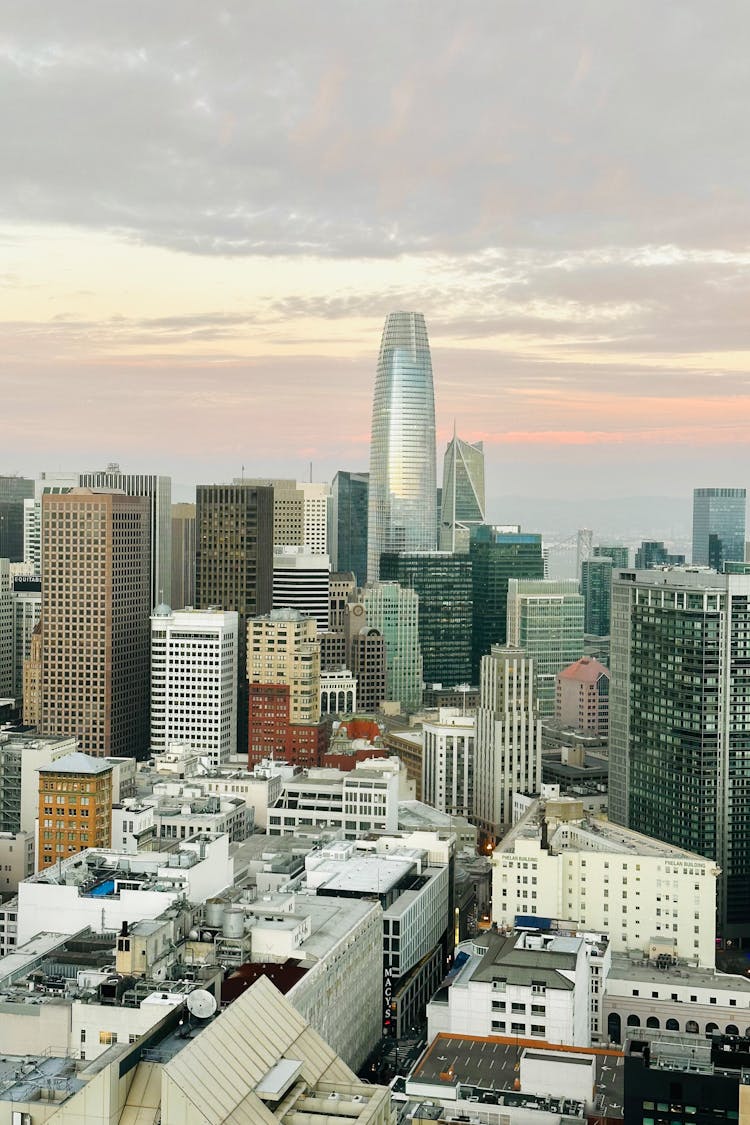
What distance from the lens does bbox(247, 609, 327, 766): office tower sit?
442 ft

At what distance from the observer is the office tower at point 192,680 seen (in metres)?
146

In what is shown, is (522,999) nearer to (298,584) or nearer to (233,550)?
(233,550)

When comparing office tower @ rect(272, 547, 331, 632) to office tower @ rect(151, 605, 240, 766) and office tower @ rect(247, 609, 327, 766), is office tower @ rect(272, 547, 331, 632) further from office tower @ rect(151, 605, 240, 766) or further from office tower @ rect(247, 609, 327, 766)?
office tower @ rect(247, 609, 327, 766)

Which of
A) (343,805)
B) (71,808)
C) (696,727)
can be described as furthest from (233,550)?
(71,808)

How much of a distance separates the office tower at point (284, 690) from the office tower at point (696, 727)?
30.9 meters

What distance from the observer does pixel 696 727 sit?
375 feet

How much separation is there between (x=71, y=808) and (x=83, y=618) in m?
55.5

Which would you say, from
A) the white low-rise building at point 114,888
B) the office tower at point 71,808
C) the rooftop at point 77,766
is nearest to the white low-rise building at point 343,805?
the office tower at point 71,808

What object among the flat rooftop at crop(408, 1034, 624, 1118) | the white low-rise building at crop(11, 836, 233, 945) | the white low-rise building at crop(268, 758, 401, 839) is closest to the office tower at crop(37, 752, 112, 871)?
the white low-rise building at crop(11, 836, 233, 945)

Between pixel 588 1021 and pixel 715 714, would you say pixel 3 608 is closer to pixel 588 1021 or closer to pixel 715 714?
pixel 715 714

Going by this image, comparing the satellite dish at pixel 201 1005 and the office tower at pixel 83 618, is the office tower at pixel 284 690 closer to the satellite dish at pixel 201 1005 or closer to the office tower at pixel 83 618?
the office tower at pixel 83 618

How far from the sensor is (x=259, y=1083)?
43.4 m

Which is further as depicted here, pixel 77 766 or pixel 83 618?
pixel 83 618

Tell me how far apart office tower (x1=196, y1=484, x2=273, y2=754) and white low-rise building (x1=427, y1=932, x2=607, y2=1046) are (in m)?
92.7
